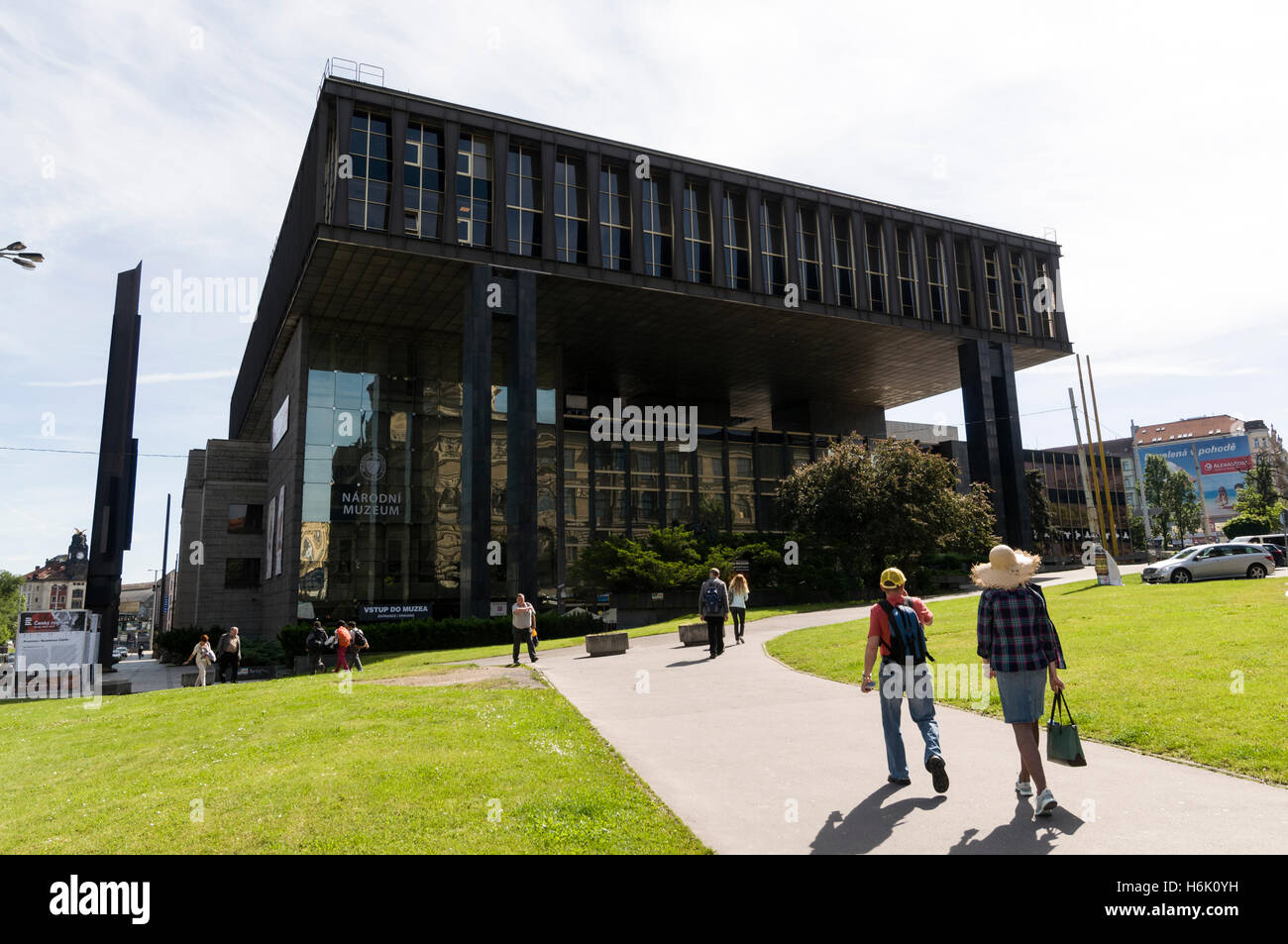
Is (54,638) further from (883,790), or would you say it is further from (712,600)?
(883,790)

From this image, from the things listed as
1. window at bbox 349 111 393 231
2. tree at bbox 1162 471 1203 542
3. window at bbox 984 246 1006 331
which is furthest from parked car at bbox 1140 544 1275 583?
tree at bbox 1162 471 1203 542

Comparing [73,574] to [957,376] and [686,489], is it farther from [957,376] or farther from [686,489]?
[957,376]

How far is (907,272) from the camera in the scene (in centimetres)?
4597

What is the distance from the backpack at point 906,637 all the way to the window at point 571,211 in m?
32.0

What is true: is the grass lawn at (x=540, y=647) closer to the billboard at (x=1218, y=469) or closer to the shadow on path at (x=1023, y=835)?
the shadow on path at (x=1023, y=835)

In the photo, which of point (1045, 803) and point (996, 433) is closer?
point (1045, 803)

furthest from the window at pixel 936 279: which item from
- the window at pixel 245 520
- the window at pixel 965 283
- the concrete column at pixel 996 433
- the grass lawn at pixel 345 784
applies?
the window at pixel 245 520

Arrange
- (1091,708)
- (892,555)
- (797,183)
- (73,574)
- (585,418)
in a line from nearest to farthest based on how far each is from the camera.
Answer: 1. (1091,708)
2. (892,555)
3. (797,183)
4. (585,418)
5. (73,574)

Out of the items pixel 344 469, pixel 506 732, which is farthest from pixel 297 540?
pixel 506 732

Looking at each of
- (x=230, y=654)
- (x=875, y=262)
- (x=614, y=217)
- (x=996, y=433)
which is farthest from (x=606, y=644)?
(x=996, y=433)

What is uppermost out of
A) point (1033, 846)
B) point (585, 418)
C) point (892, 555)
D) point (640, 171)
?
point (640, 171)

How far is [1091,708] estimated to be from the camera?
943 centimetres

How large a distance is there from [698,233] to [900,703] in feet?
118
